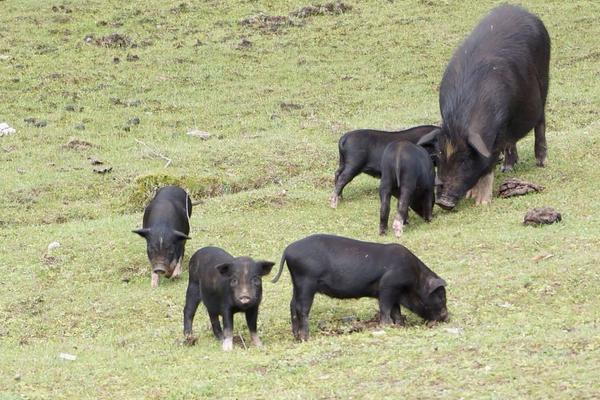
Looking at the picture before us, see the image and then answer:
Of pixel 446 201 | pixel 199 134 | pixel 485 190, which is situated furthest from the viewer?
pixel 199 134

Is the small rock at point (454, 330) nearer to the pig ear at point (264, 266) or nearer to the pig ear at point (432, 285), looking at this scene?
the pig ear at point (432, 285)

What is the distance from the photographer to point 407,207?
1341 centimetres

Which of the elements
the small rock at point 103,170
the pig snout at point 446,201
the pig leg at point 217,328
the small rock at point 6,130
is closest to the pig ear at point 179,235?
the pig leg at point 217,328

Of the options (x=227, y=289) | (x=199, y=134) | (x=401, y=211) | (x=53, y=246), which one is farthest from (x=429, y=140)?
(x=199, y=134)

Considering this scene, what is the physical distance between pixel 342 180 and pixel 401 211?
202cm

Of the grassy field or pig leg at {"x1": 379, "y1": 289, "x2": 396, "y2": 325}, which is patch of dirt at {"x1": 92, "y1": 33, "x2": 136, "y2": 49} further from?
pig leg at {"x1": 379, "y1": 289, "x2": 396, "y2": 325}

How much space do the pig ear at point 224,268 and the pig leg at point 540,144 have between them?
27.2ft

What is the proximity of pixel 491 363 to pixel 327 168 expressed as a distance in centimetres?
1050

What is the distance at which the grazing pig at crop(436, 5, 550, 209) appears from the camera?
1396 centimetres

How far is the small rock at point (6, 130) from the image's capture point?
2067 centimetres

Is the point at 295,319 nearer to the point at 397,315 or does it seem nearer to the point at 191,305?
the point at 397,315

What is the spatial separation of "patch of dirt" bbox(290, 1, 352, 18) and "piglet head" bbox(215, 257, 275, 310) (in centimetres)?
2016

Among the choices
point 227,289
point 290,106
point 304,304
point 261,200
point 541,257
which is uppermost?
point 227,289

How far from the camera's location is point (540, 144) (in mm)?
16312
